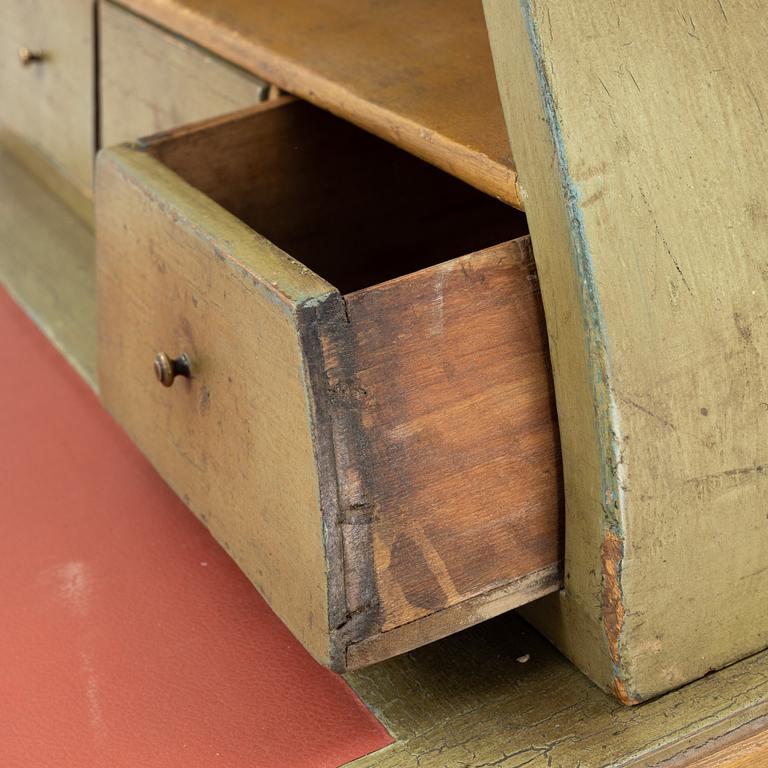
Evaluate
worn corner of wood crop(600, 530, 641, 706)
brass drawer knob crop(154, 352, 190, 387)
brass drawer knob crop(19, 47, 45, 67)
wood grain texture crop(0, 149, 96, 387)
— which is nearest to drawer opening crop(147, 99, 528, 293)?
brass drawer knob crop(154, 352, 190, 387)

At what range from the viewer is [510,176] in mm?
855

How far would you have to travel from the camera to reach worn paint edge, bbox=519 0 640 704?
78 centimetres

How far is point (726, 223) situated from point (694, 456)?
0.15 meters

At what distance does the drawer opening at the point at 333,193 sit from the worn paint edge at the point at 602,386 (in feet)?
1.32

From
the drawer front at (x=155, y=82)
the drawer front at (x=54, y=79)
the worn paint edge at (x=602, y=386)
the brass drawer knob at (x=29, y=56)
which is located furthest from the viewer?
the brass drawer knob at (x=29, y=56)

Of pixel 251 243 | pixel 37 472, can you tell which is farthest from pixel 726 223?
pixel 37 472

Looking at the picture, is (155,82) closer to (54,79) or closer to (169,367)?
(54,79)

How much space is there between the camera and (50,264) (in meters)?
1.66

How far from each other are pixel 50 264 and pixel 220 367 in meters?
0.82

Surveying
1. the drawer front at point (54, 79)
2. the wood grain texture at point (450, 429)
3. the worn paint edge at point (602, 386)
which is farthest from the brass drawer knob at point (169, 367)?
the drawer front at point (54, 79)

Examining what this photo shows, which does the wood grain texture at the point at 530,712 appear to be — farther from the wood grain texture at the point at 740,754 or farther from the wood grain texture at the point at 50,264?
the wood grain texture at the point at 50,264

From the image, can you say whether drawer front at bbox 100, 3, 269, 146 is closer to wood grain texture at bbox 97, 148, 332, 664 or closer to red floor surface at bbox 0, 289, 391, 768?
wood grain texture at bbox 97, 148, 332, 664

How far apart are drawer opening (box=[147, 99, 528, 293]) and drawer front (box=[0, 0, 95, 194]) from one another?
0.51 metres

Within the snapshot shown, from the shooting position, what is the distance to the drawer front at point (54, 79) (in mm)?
1601
